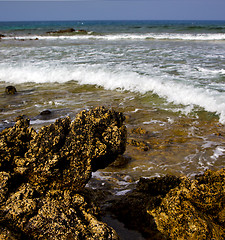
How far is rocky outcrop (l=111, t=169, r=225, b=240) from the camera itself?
2.27m

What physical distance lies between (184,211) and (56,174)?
4.29 feet

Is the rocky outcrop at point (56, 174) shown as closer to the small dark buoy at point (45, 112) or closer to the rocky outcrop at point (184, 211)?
the rocky outcrop at point (184, 211)

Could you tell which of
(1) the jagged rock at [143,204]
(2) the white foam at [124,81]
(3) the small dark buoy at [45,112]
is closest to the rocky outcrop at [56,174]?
(1) the jagged rock at [143,204]

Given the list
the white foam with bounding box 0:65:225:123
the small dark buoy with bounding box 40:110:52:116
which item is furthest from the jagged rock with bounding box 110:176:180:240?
the small dark buoy with bounding box 40:110:52:116

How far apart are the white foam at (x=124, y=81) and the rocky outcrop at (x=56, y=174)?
4.14 metres

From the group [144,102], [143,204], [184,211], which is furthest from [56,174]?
[144,102]

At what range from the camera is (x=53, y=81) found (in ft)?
33.8

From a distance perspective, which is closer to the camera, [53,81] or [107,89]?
[107,89]

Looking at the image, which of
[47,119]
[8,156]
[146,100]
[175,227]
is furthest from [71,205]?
[146,100]

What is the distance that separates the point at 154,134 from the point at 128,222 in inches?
105

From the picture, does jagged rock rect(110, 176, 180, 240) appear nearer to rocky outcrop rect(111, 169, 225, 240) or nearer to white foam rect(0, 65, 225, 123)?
rocky outcrop rect(111, 169, 225, 240)

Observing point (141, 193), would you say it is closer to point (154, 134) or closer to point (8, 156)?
point (8, 156)

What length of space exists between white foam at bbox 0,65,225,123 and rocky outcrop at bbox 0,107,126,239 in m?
4.14

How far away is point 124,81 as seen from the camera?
356 inches
